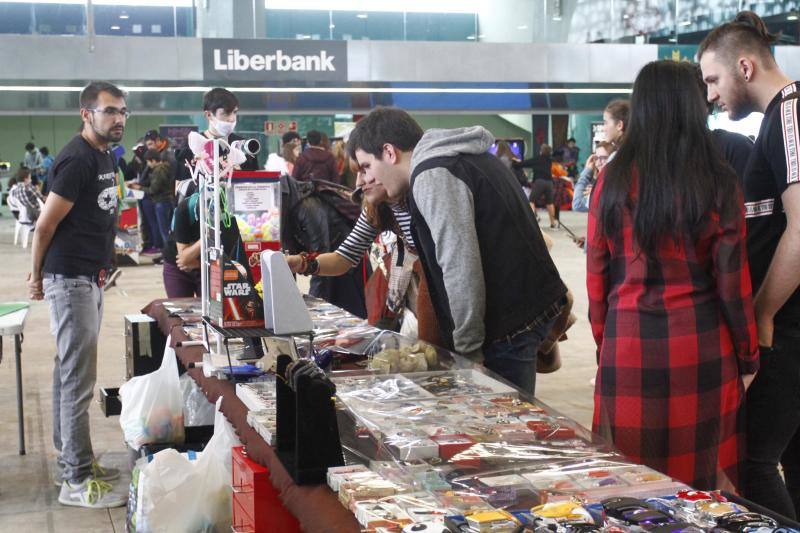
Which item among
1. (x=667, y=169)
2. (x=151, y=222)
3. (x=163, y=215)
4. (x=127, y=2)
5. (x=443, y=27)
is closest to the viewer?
(x=667, y=169)

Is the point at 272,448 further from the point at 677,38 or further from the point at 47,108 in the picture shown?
the point at 677,38

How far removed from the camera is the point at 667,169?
7.14 ft

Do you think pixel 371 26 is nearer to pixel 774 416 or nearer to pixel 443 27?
pixel 443 27

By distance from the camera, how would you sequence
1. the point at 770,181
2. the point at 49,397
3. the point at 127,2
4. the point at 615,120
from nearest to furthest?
1. the point at 770,181
2. the point at 615,120
3. the point at 49,397
4. the point at 127,2

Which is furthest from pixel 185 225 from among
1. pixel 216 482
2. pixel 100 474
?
pixel 216 482

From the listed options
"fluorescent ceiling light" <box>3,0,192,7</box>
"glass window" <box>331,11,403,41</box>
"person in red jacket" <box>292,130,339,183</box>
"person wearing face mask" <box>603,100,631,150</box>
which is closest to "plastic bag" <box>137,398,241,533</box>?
"person wearing face mask" <box>603,100,631,150</box>

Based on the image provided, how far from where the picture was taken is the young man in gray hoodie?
8.18ft

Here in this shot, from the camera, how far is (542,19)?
18.4 m

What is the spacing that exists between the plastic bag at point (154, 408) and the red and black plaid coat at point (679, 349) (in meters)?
1.46

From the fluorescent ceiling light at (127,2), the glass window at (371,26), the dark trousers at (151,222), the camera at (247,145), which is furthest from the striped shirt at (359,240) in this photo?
the glass window at (371,26)

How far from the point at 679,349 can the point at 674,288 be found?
0.14 m

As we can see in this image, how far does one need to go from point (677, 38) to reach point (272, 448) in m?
18.2

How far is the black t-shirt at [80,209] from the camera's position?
12.0 ft

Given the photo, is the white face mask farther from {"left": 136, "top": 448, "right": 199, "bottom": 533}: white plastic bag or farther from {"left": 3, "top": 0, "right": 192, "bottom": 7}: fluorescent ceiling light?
{"left": 3, "top": 0, "right": 192, "bottom": 7}: fluorescent ceiling light
